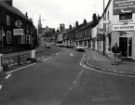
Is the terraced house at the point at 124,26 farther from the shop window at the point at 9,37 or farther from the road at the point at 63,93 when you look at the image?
the shop window at the point at 9,37

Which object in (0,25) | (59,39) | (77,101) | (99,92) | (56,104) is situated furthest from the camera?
(59,39)

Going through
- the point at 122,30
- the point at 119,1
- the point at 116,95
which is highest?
the point at 119,1

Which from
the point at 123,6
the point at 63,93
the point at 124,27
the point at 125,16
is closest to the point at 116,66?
the point at 124,27

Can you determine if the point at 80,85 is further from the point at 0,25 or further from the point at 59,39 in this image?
the point at 59,39

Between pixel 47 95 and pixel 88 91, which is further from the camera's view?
pixel 88 91

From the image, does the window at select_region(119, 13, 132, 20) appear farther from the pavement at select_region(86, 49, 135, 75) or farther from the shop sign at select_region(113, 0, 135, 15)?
the pavement at select_region(86, 49, 135, 75)

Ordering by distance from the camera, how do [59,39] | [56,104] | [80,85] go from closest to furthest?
1. [56,104]
2. [80,85]
3. [59,39]

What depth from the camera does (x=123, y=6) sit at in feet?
84.2

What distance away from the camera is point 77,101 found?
789 centimetres

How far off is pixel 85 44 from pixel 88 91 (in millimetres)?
65403

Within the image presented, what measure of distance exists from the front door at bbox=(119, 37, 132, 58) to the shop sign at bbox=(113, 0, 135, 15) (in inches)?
118

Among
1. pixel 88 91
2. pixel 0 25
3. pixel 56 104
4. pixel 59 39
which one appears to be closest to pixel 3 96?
pixel 56 104

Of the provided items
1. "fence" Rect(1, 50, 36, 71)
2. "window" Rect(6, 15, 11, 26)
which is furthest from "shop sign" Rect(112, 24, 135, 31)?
"window" Rect(6, 15, 11, 26)

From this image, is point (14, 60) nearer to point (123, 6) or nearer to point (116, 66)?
point (116, 66)
